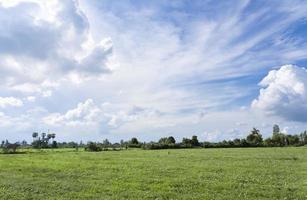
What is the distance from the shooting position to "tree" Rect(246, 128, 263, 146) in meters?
155

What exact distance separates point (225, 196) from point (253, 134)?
5898 inches

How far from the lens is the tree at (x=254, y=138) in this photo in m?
155

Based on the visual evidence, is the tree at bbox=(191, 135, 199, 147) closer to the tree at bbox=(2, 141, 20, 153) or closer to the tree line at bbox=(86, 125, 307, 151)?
the tree line at bbox=(86, 125, 307, 151)

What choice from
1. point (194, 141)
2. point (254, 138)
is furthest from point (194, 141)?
point (254, 138)


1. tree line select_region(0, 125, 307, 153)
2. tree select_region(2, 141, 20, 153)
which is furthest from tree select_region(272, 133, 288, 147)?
tree select_region(2, 141, 20, 153)

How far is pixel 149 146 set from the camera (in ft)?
476

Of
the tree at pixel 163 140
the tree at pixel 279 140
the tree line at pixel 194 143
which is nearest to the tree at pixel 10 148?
the tree line at pixel 194 143

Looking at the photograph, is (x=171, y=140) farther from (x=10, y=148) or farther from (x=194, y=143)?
(x=10, y=148)

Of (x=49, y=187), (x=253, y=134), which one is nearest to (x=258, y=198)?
(x=49, y=187)

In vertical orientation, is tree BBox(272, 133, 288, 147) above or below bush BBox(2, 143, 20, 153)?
above

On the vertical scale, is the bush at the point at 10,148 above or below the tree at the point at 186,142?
below

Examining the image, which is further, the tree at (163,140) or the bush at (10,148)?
the tree at (163,140)

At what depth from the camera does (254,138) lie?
166375mm

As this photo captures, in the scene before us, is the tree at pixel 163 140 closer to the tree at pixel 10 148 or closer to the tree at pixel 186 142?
the tree at pixel 186 142
